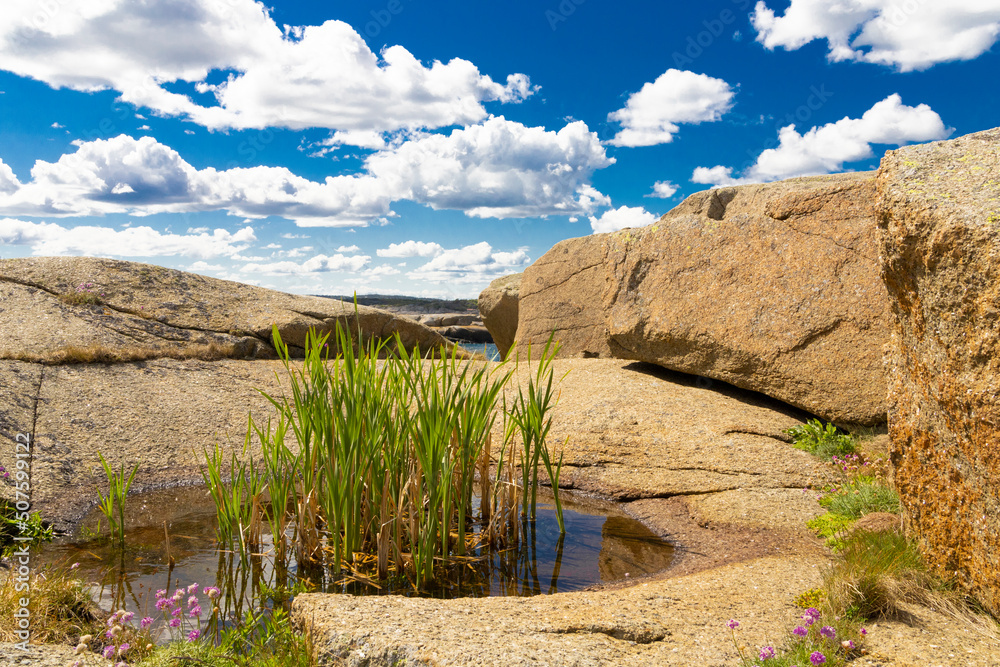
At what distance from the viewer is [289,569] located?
399 cm

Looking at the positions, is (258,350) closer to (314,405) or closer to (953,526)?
(314,405)

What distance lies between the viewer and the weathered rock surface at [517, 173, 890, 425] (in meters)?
6.07

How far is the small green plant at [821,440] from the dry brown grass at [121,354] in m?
6.71

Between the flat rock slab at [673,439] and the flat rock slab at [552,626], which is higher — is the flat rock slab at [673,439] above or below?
above

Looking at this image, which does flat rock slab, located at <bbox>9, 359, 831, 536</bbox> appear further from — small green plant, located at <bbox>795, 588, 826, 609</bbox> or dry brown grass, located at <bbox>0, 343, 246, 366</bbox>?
small green plant, located at <bbox>795, 588, 826, 609</bbox>

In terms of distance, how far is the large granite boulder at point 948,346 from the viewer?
9.70 feet

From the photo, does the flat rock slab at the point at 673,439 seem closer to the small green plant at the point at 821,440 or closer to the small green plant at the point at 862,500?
the small green plant at the point at 821,440

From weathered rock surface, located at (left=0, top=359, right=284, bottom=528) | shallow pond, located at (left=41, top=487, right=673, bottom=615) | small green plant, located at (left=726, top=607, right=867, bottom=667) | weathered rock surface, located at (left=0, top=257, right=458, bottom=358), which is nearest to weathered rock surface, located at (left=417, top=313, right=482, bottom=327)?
weathered rock surface, located at (left=0, top=257, right=458, bottom=358)

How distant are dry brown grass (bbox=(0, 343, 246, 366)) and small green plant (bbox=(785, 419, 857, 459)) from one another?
22.0 ft

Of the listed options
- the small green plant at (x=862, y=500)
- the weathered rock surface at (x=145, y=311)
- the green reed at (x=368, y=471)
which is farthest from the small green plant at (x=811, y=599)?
the weathered rock surface at (x=145, y=311)

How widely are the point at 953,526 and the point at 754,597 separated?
1.04 m

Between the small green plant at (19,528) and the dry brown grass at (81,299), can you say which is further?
the dry brown grass at (81,299)

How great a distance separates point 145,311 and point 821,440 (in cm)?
823

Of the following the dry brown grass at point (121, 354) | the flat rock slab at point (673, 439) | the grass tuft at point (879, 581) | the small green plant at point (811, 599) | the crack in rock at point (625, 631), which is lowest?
the crack in rock at point (625, 631)
